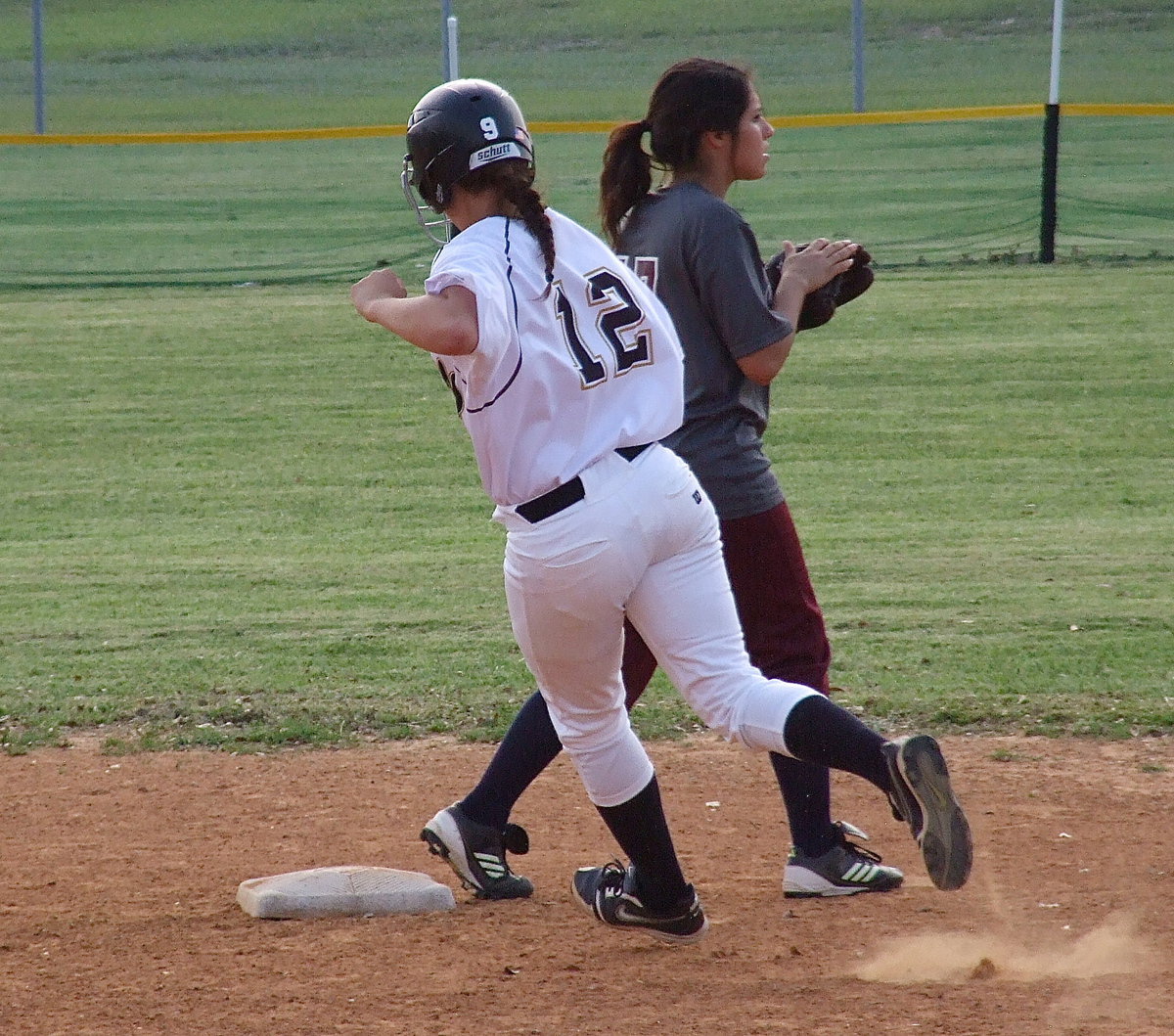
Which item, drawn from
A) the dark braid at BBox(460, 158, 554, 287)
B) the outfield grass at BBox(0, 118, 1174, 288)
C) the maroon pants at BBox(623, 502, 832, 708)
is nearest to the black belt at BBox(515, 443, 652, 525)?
the dark braid at BBox(460, 158, 554, 287)

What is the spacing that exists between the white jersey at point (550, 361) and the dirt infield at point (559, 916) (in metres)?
1.14

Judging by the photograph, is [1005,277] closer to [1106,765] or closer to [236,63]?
[1106,765]

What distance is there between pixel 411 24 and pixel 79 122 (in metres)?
5.03

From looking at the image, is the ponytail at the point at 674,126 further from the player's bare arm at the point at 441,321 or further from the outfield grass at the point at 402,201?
the outfield grass at the point at 402,201

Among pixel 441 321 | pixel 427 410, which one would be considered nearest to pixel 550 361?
pixel 441 321

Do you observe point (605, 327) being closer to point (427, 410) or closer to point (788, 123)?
point (427, 410)

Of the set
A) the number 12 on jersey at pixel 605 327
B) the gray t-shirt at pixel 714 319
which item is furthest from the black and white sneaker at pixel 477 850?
the number 12 on jersey at pixel 605 327

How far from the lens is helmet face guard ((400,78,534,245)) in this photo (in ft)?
11.2

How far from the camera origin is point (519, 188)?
3.45 m

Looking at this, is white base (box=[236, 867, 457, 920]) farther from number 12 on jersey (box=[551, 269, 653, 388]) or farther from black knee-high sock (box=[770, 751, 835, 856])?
number 12 on jersey (box=[551, 269, 653, 388])

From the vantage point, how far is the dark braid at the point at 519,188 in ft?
11.2

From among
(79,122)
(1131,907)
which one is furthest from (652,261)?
(79,122)

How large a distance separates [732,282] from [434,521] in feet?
16.8

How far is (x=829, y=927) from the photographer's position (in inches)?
157
